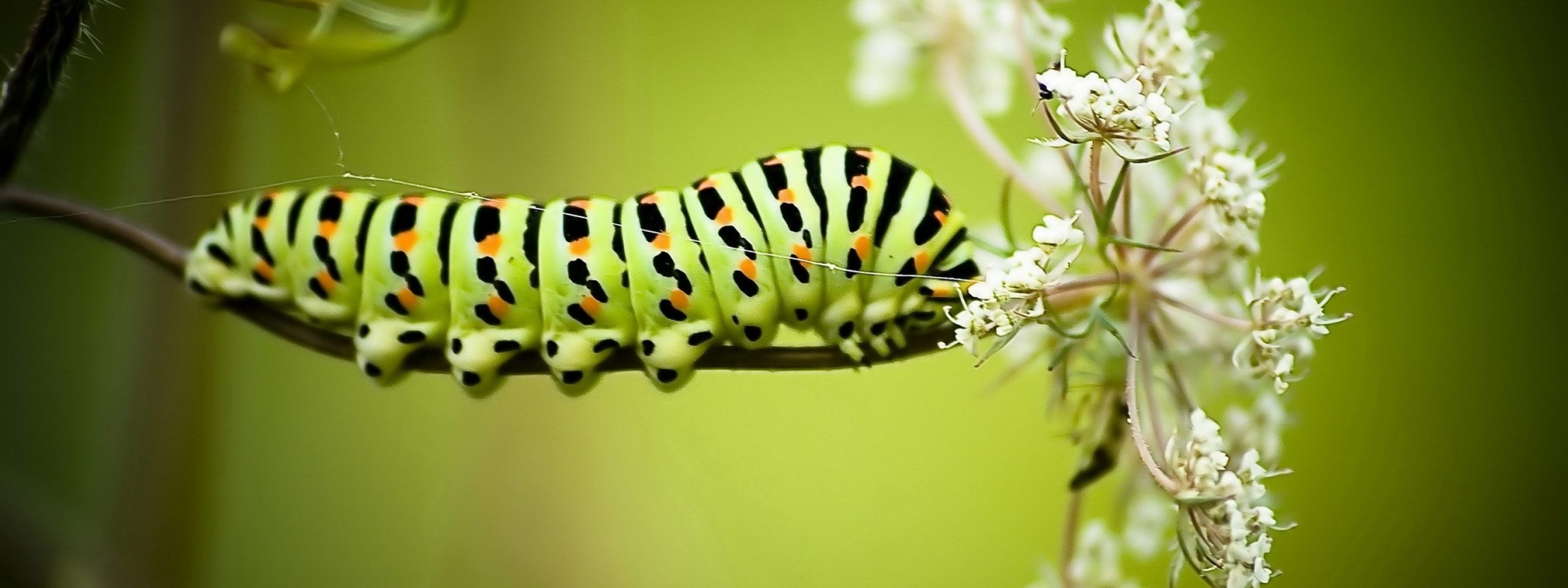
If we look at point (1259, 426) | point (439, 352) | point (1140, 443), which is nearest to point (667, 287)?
point (439, 352)

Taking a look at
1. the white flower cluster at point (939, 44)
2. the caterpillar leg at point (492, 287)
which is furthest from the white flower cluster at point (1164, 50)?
the caterpillar leg at point (492, 287)

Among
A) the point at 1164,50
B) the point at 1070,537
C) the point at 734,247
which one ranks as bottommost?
the point at 1070,537

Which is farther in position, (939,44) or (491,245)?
(939,44)

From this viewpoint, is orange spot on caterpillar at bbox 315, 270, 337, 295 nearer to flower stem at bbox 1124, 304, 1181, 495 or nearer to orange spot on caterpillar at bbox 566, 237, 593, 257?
orange spot on caterpillar at bbox 566, 237, 593, 257

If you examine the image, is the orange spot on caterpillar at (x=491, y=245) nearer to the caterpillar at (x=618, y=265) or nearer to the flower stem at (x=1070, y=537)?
the caterpillar at (x=618, y=265)

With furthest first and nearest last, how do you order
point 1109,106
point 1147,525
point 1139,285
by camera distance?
1. point 1147,525
2. point 1139,285
3. point 1109,106

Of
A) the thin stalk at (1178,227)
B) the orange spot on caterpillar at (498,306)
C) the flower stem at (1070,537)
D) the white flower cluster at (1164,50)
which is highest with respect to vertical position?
the white flower cluster at (1164,50)

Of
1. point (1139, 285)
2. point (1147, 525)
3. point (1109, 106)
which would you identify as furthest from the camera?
point (1147, 525)

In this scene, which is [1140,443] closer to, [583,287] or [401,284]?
[583,287]
